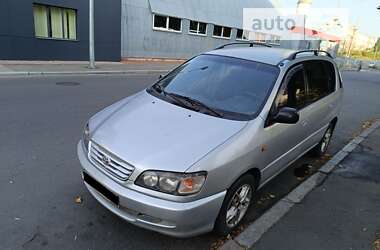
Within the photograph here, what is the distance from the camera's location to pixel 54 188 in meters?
3.78

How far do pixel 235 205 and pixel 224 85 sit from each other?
54.7 inches

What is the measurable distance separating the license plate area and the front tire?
97 centimetres

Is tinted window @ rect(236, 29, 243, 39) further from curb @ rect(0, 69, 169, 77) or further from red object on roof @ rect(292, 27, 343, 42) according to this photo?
curb @ rect(0, 69, 169, 77)

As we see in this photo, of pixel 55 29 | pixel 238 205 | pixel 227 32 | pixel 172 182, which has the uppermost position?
pixel 227 32

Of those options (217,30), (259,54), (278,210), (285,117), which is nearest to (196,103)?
(285,117)

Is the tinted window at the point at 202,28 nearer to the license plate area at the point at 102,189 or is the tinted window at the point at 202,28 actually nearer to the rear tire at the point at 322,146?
the rear tire at the point at 322,146

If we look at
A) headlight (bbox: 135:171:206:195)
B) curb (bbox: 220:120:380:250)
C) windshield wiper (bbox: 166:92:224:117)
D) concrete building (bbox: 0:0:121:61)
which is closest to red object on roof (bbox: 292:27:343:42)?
concrete building (bbox: 0:0:121:61)

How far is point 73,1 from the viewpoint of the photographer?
15.0m

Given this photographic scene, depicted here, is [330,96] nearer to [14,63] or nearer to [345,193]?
[345,193]

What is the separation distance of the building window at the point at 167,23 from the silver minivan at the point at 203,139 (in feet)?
53.3

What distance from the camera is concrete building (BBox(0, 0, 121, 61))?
13.4m

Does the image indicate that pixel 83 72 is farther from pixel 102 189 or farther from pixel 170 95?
pixel 102 189

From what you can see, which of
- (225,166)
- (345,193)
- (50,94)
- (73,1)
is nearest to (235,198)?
(225,166)

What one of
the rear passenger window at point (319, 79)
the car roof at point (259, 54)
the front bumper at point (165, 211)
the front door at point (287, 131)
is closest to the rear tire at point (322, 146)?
the rear passenger window at point (319, 79)
